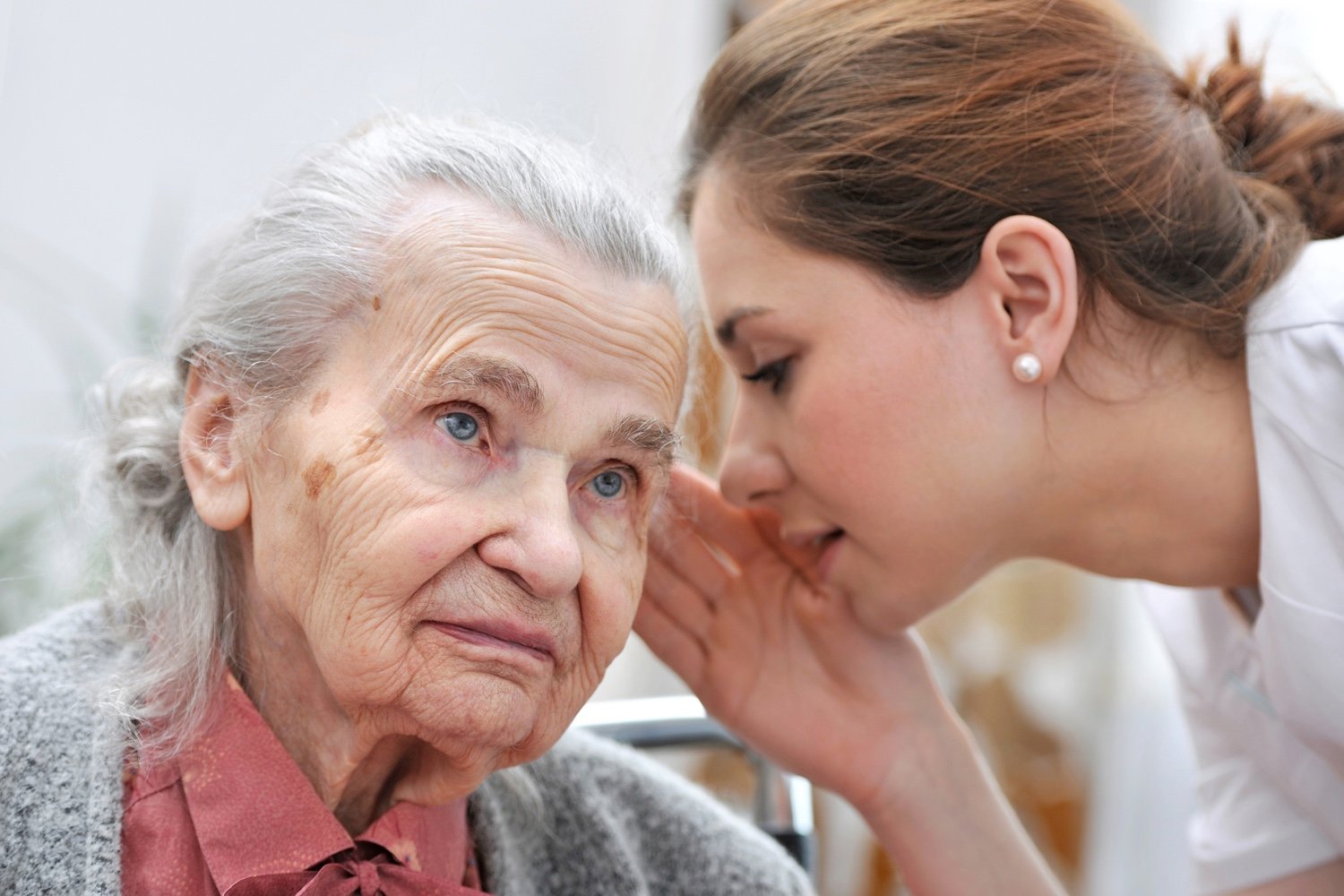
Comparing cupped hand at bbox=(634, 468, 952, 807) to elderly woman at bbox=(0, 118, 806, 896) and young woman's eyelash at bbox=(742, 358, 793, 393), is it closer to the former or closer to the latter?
young woman's eyelash at bbox=(742, 358, 793, 393)

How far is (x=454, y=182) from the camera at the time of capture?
117 cm

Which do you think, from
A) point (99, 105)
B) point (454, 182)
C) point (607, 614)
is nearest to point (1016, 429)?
point (607, 614)

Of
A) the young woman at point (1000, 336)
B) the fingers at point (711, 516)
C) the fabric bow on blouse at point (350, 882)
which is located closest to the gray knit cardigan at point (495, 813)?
the fabric bow on blouse at point (350, 882)

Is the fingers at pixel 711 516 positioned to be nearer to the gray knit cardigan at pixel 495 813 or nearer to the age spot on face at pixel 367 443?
the gray knit cardigan at pixel 495 813

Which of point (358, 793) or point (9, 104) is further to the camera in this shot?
point (9, 104)

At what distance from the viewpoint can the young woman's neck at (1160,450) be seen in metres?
1.54

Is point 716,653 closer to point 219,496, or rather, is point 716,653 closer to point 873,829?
point 873,829

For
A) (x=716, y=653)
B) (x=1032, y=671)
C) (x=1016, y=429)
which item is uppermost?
(x=1016, y=429)

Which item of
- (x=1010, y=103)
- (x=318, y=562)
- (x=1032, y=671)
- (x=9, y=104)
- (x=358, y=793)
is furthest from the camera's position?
(x=1032, y=671)

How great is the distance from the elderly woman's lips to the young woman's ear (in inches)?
27.0

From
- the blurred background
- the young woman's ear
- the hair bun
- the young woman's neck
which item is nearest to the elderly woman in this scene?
the blurred background

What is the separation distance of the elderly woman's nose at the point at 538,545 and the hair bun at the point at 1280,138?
1.03 meters

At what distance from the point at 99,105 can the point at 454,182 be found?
1.10 metres

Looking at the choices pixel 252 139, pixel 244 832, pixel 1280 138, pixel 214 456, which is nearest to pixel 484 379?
pixel 214 456
